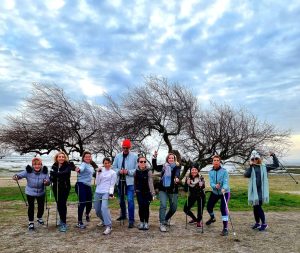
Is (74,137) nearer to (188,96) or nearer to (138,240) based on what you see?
(188,96)

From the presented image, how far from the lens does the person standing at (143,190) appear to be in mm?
8383

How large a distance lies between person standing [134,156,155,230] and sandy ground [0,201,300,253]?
30 cm

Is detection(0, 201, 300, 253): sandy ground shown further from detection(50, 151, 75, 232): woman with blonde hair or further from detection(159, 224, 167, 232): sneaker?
detection(50, 151, 75, 232): woman with blonde hair

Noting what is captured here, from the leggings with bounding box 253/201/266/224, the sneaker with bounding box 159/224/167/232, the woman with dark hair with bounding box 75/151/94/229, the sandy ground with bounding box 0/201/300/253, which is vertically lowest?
the sandy ground with bounding box 0/201/300/253

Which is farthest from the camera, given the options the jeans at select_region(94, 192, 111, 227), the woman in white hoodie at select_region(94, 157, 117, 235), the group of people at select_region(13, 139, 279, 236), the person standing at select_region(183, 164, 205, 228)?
the person standing at select_region(183, 164, 205, 228)

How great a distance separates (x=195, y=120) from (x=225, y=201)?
8625 mm

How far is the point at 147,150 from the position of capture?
688 inches

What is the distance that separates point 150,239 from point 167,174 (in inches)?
69.2

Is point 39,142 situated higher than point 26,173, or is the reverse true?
point 39,142

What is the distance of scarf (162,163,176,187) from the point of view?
8.62 metres

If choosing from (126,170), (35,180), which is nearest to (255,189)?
(126,170)

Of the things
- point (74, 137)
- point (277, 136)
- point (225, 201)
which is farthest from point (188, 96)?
point (225, 201)

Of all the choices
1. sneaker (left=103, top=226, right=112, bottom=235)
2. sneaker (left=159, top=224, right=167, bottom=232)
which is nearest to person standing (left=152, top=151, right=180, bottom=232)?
sneaker (left=159, top=224, right=167, bottom=232)

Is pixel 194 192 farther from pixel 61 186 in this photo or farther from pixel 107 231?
pixel 61 186
